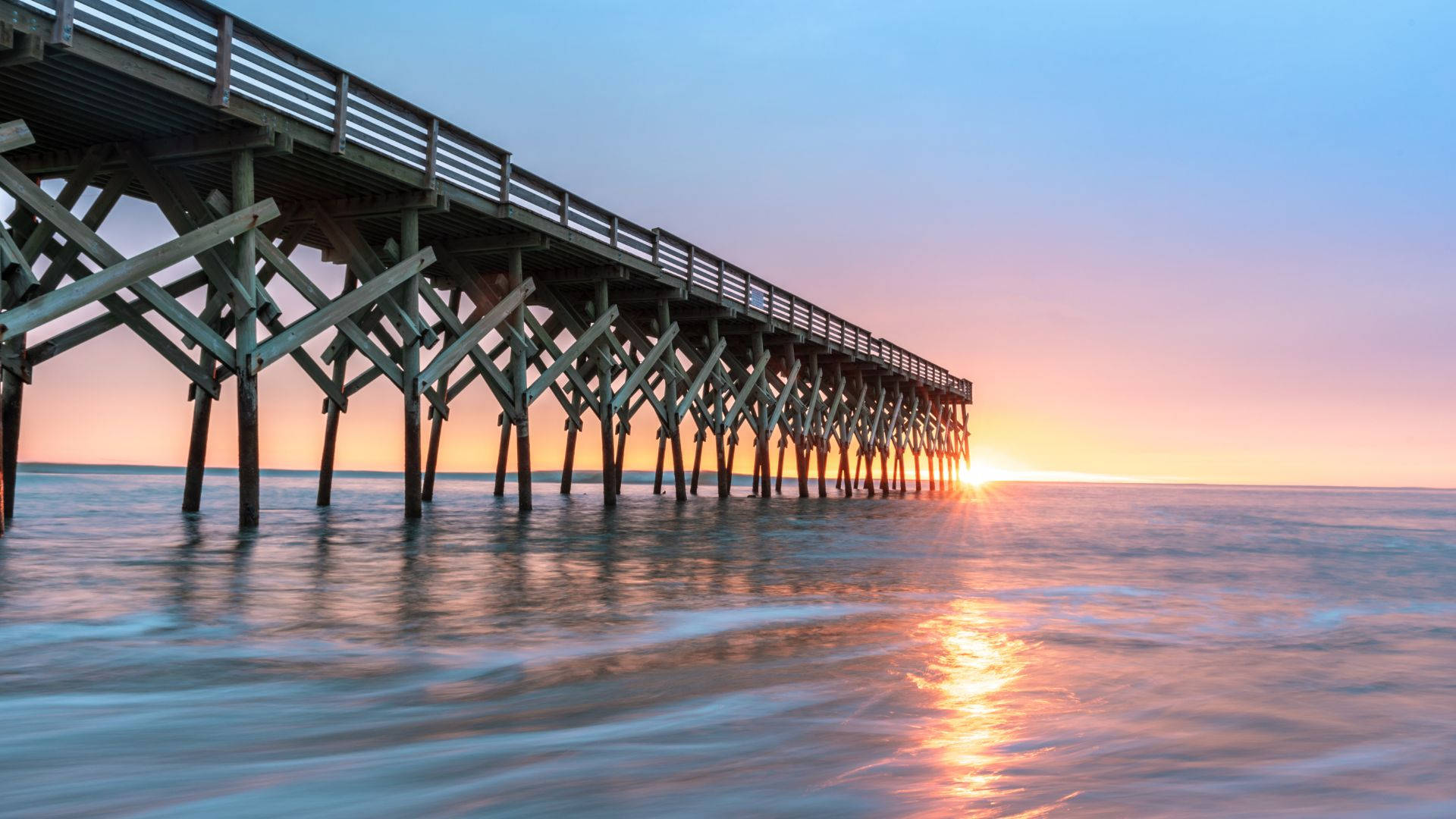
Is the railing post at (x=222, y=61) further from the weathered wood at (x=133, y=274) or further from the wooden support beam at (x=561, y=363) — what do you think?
the wooden support beam at (x=561, y=363)

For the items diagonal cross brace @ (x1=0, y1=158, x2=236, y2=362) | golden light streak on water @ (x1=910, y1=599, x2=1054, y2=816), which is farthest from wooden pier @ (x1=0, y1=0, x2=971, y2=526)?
golden light streak on water @ (x1=910, y1=599, x2=1054, y2=816)

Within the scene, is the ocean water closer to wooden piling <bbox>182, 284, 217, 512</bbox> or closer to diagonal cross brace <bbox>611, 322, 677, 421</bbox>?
wooden piling <bbox>182, 284, 217, 512</bbox>

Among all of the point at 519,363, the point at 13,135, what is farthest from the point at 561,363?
the point at 13,135

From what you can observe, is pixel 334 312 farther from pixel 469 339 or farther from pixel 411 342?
pixel 469 339

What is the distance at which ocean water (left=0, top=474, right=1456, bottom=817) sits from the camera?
8.89 feet

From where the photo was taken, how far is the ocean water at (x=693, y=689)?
2.71 metres

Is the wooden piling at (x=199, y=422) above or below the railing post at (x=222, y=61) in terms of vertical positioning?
below

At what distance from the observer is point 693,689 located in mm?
4051

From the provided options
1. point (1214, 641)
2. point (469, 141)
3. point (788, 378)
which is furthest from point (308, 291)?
point (788, 378)

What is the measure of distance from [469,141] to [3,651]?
10317 mm

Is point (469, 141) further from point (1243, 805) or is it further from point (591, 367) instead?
point (1243, 805)

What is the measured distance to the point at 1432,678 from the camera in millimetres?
4660


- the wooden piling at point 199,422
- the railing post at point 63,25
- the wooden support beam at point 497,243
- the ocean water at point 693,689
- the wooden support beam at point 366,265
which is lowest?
the ocean water at point 693,689

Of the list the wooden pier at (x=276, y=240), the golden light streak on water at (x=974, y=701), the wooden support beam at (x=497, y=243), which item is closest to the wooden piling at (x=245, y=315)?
the wooden pier at (x=276, y=240)
